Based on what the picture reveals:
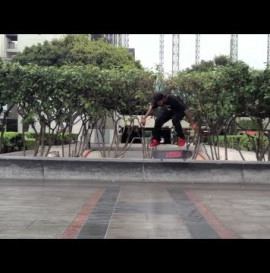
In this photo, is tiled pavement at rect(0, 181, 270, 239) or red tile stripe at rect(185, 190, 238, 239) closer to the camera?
red tile stripe at rect(185, 190, 238, 239)

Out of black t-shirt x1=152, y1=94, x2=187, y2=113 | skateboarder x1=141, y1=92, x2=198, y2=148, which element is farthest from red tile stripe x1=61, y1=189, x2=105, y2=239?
black t-shirt x1=152, y1=94, x2=187, y2=113

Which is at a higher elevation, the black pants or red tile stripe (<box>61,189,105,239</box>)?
the black pants

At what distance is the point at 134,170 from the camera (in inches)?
534

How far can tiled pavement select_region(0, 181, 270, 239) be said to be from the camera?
730cm

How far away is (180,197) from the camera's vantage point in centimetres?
1098

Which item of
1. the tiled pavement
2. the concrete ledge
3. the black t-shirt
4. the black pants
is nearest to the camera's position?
the tiled pavement

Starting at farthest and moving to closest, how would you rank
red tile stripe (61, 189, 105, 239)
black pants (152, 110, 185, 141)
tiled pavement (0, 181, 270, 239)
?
black pants (152, 110, 185, 141)
tiled pavement (0, 181, 270, 239)
red tile stripe (61, 189, 105, 239)

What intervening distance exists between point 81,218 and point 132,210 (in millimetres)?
1200

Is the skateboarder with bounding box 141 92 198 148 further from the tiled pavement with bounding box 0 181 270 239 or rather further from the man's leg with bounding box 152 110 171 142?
the tiled pavement with bounding box 0 181 270 239

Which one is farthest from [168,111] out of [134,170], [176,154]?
[134,170]

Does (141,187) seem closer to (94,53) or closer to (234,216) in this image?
(234,216)

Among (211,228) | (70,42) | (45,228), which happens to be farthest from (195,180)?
(70,42)

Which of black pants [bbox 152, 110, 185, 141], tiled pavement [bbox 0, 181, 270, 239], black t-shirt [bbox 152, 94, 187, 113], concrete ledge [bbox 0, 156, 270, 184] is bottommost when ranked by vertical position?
tiled pavement [bbox 0, 181, 270, 239]

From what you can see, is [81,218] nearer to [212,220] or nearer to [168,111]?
[212,220]
